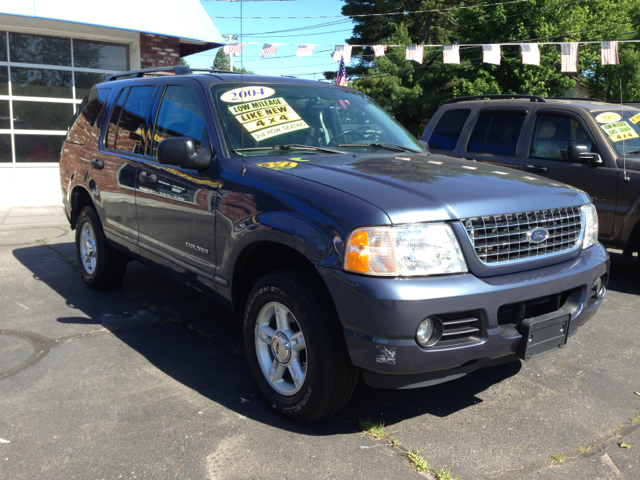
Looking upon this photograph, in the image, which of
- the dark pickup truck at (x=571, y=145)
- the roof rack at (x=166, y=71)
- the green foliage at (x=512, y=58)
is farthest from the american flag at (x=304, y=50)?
the green foliage at (x=512, y=58)

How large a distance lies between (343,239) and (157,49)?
11800mm

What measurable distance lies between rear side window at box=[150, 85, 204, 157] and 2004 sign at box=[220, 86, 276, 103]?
7.9 inches

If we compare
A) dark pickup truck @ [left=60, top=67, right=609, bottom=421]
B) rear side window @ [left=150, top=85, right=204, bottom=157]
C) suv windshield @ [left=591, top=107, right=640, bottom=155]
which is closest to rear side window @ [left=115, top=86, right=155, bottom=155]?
dark pickup truck @ [left=60, top=67, right=609, bottom=421]

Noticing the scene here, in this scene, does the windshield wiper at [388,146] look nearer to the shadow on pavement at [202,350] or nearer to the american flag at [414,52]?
the shadow on pavement at [202,350]

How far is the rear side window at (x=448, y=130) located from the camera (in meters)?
7.35

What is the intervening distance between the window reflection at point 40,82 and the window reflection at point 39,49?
0.20 m

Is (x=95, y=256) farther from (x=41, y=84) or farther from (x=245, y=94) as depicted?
(x=41, y=84)

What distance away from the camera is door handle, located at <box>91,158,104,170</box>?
16.3 ft

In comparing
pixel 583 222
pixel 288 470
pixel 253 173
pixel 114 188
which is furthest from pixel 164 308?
pixel 583 222

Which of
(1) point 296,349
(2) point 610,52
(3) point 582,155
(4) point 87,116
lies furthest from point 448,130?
(2) point 610,52

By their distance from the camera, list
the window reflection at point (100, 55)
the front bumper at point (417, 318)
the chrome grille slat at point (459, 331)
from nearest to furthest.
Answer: the front bumper at point (417, 318), the chrome grille slat at point (459, 331), the window reflection at point (100, 55)

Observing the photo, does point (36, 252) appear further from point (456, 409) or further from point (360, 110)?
point (456, 409)

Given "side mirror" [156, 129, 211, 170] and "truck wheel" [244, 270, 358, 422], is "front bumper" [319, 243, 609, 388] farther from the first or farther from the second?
"side mirror" [156, 129, 211, 170]

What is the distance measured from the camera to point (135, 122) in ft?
15.3
